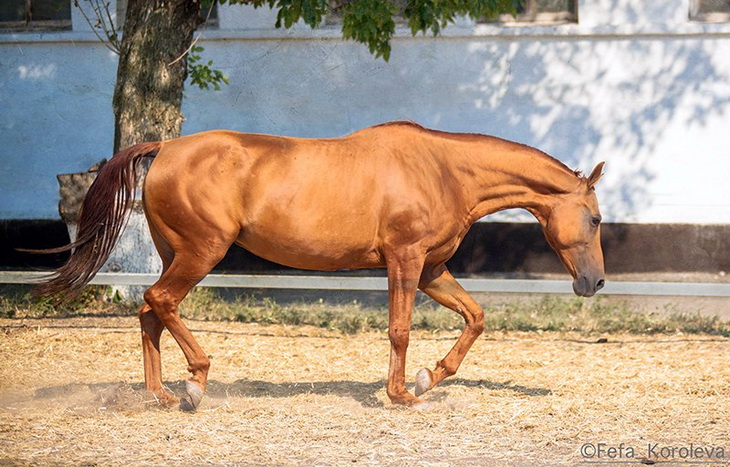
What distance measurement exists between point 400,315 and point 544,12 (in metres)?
6.18

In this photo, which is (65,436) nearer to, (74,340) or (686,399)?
(74,340)

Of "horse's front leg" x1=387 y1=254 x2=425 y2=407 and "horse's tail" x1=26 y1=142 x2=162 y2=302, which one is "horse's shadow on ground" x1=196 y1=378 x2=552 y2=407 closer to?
"horse's front leg" x1=387 y1=254 x2=425 y2=407

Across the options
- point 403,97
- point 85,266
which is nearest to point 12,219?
point 403,97

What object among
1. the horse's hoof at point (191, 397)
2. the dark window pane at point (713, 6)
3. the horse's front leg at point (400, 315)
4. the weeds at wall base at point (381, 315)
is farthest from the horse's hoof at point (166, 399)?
the dark window pane at point (713, 6)

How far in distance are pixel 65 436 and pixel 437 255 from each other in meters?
2.49

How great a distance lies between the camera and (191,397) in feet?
19.5

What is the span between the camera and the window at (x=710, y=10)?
11.1m

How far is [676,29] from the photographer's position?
35.9 feet

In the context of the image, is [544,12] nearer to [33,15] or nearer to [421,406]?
[33,15]

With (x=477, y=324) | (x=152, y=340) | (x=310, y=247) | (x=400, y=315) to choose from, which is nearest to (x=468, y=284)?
(x=477, y=324)

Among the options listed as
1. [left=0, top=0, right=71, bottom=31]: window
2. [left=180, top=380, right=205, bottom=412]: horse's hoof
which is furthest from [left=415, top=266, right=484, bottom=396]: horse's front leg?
[left=0, top=0, right=71, bottom=31]: window

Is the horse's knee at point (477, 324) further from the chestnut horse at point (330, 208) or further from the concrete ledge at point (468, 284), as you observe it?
the concrete ledge at point (468, 284)

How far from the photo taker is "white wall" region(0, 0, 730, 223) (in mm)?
11023

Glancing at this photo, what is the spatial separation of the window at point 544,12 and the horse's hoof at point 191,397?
22.3 ft
